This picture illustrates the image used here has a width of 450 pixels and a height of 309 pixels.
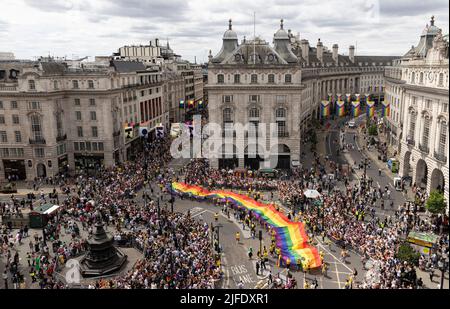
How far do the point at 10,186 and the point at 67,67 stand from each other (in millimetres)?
23984

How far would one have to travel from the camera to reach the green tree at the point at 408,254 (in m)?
31.3

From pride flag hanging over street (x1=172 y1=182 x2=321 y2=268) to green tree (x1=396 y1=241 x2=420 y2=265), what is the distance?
6.54 metres

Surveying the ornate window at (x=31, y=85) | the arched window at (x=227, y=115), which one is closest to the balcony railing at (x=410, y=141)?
the arched window at (x=227, y=115)

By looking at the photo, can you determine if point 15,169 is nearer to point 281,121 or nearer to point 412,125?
point 281,121

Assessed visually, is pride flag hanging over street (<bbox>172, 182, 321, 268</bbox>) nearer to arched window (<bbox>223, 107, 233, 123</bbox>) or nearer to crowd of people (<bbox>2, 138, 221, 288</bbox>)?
crowd of people (<bbox>2, 138, 221, 288</bbox>)

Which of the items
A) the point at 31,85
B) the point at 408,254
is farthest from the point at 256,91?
the point at 408,254

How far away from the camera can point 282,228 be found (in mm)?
41375

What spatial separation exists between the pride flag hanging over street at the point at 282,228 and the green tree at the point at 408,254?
6.54 meters

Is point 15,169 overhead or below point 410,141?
below

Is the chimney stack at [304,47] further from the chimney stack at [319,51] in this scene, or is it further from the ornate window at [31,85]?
the ornate window at [31,85]

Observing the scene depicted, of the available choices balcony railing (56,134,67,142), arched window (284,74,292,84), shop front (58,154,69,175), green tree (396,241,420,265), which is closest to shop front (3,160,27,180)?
shop front (58,154,69,175)

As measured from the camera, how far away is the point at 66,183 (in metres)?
63.9

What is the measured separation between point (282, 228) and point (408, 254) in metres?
12.9

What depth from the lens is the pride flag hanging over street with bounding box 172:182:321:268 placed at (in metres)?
35.6
